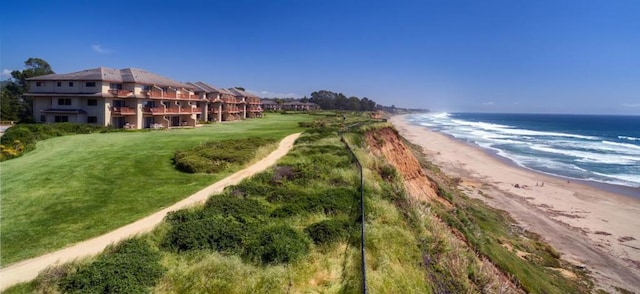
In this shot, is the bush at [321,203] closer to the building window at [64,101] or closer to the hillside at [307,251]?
the hillside at [307,251]

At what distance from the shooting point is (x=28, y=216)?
11.1 meters

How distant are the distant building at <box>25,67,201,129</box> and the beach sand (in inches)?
1504

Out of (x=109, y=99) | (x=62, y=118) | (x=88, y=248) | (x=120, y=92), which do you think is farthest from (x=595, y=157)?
(x=62, y=118)

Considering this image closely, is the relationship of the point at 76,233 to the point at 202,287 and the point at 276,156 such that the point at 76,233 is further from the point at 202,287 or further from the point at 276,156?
the point at 276,156

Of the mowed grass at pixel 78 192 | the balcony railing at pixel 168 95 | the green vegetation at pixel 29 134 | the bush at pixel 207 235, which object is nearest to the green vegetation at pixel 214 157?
the mowed grass at pixel 78 192

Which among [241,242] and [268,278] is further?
[241,242]

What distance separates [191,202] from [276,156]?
28.8 feet

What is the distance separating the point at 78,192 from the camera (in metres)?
13.6

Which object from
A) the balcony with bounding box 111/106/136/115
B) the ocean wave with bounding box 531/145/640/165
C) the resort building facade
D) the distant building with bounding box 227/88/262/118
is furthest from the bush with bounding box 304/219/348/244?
the distant building with bounding box 227/88/262/118

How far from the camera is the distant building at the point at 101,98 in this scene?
38.7m

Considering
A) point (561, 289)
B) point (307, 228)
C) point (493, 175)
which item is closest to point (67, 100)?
point (307, 228)

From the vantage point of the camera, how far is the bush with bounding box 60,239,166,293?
7016 mm

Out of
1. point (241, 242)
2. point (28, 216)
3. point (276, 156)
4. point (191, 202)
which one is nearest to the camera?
point (241, 242)

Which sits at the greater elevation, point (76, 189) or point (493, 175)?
point (76, 189)
